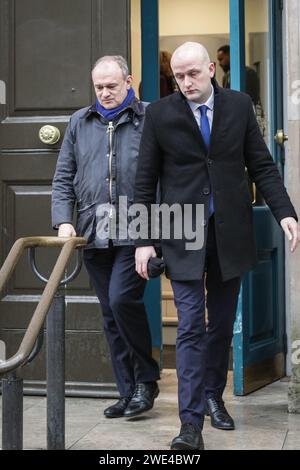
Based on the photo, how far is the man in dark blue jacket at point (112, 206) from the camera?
4.62 meters

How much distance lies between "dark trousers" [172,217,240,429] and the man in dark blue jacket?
0.39m

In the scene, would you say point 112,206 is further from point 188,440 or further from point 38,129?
point 188,440

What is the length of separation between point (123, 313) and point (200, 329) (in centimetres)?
65

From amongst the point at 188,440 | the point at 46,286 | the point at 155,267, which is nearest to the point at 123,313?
the point at 155,267

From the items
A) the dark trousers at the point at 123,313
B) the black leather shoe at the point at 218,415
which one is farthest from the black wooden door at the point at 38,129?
the black leather shoe at the point at 218,415

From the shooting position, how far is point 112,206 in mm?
4637

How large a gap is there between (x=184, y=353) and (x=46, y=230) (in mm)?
1447

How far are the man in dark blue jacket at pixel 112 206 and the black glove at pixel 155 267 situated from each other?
18.9 inches

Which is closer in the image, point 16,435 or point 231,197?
point 16,435

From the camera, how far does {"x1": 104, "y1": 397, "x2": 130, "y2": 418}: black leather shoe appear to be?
15.4 feet
